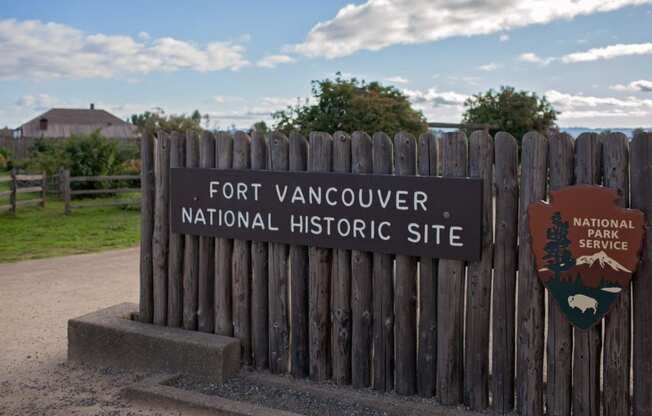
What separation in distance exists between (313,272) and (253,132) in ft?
3.89

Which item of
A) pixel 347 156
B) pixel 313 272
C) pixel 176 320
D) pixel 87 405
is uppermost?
pixel 347 156

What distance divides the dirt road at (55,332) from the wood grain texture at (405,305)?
161 cm

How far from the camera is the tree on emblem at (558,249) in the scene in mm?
4227

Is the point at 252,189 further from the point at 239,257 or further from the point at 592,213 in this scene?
the point at 592,213

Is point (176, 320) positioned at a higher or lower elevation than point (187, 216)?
lower

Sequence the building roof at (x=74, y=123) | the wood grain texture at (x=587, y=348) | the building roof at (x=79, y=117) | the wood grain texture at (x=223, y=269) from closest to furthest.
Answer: the wood grain texture at (x=587, y=348) → the wood grain texture at (x=223, y=269) → the building roof at (x=74, y=123) → the building roof at (x=79, y=117)

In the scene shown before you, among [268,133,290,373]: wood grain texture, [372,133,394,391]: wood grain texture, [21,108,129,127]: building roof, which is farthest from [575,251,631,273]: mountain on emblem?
[21,108,129,127]: building roof

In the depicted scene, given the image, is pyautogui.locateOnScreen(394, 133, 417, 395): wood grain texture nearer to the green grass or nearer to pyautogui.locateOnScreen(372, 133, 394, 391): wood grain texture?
pyautogui.locateOnScreen(372, 133, 394, 391): wood grain texture

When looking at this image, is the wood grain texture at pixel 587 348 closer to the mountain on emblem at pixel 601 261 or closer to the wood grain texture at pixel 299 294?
the mountain on emblem at pixel 601 261

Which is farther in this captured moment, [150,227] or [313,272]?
[150,227]

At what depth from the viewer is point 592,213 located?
13.6ft

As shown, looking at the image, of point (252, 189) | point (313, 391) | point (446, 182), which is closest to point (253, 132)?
point (252, 189)

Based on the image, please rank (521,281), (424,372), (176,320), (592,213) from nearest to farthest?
(592,213)
(521,281)
(424,372)
(176,320)

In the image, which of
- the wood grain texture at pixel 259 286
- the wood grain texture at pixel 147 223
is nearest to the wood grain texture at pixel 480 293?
the wood grain texture at pixel 259 286
